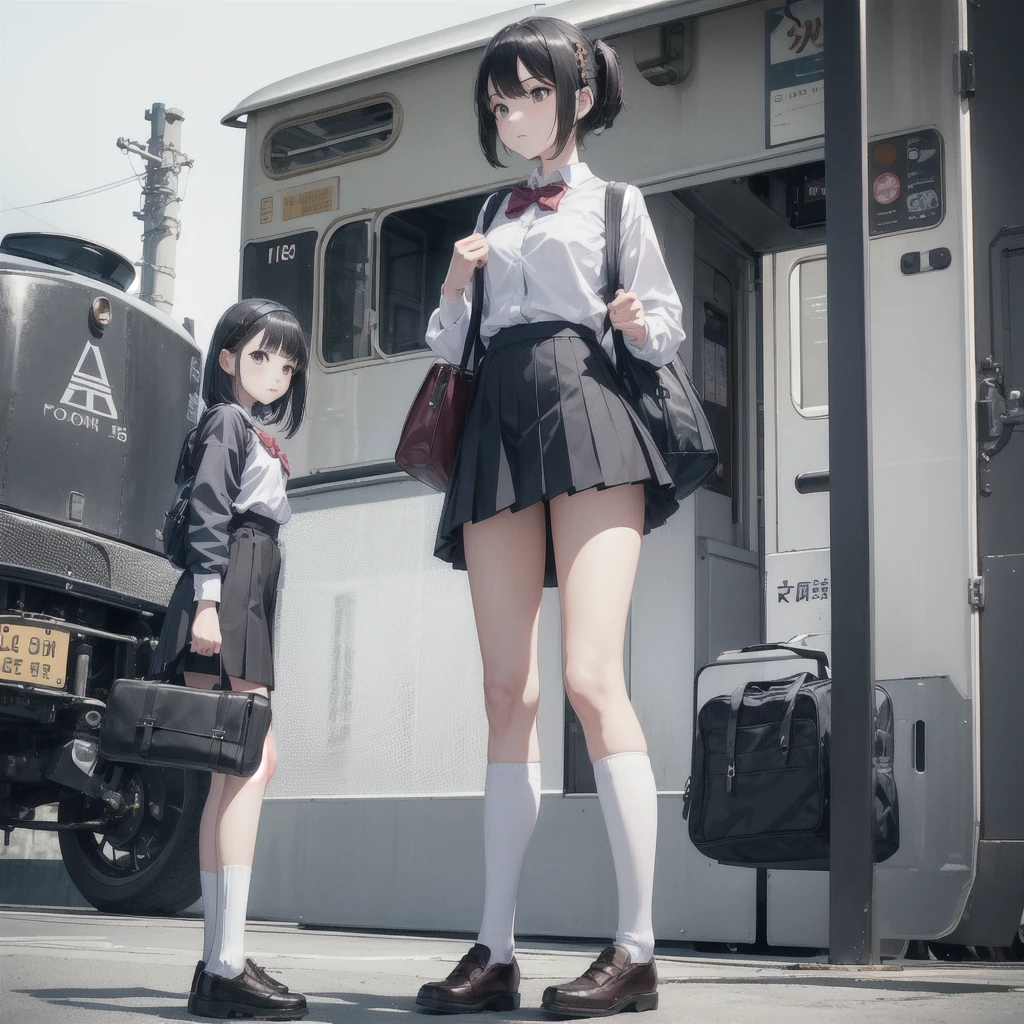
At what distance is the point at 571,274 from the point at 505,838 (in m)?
1.02

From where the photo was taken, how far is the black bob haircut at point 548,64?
2.66m

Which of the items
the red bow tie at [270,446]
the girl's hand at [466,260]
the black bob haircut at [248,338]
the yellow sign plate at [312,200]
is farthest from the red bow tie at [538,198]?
the yellow sign plate at [312,200]

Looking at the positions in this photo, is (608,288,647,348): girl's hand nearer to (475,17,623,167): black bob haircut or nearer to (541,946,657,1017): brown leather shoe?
(475,17,623,167): black bob haircut

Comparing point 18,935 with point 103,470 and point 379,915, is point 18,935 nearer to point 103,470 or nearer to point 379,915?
point 379,915

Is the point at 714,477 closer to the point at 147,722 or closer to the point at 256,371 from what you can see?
the point at 256,371

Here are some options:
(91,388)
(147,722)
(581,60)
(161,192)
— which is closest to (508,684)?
(147,722)

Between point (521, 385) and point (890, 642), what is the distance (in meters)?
1.67

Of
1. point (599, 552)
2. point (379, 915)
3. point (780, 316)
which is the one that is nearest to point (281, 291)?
point (780, 316)

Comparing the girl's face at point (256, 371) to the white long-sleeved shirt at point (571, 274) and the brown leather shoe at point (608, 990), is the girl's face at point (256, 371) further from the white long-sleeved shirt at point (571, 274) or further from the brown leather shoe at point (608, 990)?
the brown leather shoe at point (608, 990)

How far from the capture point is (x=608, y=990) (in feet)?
7.66

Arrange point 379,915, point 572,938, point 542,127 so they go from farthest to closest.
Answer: point 379,915
point 572,938
point 542,127

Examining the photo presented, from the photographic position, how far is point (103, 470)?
5.18 metres

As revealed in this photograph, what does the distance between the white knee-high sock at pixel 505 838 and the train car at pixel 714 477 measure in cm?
153

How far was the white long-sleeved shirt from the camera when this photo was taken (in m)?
2.64
